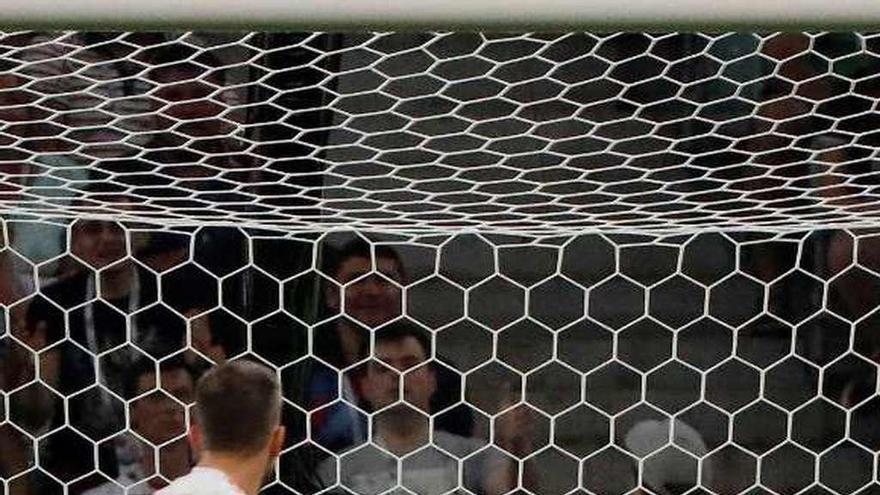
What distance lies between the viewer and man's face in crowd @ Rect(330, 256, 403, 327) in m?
1.50

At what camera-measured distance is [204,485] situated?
2.77ft

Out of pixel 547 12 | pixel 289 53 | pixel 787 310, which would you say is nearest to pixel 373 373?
pixel 289 53

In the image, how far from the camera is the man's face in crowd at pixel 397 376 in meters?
1.45

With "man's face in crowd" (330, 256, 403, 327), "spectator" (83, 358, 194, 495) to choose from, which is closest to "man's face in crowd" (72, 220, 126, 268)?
"spectator" (83, 358, 194, 495)

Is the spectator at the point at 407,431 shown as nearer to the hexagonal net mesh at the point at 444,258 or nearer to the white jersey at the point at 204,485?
the hexagonal net mesh at the point at 444,258

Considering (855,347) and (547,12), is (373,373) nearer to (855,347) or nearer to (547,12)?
(855,347)

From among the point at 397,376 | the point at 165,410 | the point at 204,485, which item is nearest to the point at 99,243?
the point at 165,410

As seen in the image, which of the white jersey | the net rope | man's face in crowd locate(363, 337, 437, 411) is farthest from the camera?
man's face in crowd locate(363, 337, 437, 411)

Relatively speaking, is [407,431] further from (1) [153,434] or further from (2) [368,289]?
(1) [153,434]

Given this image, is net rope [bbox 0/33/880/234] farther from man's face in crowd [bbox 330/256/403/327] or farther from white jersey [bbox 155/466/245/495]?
white jersey [bbox 155/466/245/495]

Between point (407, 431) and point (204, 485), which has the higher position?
point (204, 485)

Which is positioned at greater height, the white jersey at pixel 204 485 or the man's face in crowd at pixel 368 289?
the white jersey at pixel 204 485

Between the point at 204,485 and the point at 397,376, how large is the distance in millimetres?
618

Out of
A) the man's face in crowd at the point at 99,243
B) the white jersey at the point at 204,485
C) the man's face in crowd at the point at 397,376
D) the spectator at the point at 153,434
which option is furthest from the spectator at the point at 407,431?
the white jersey at the point at 204,485
